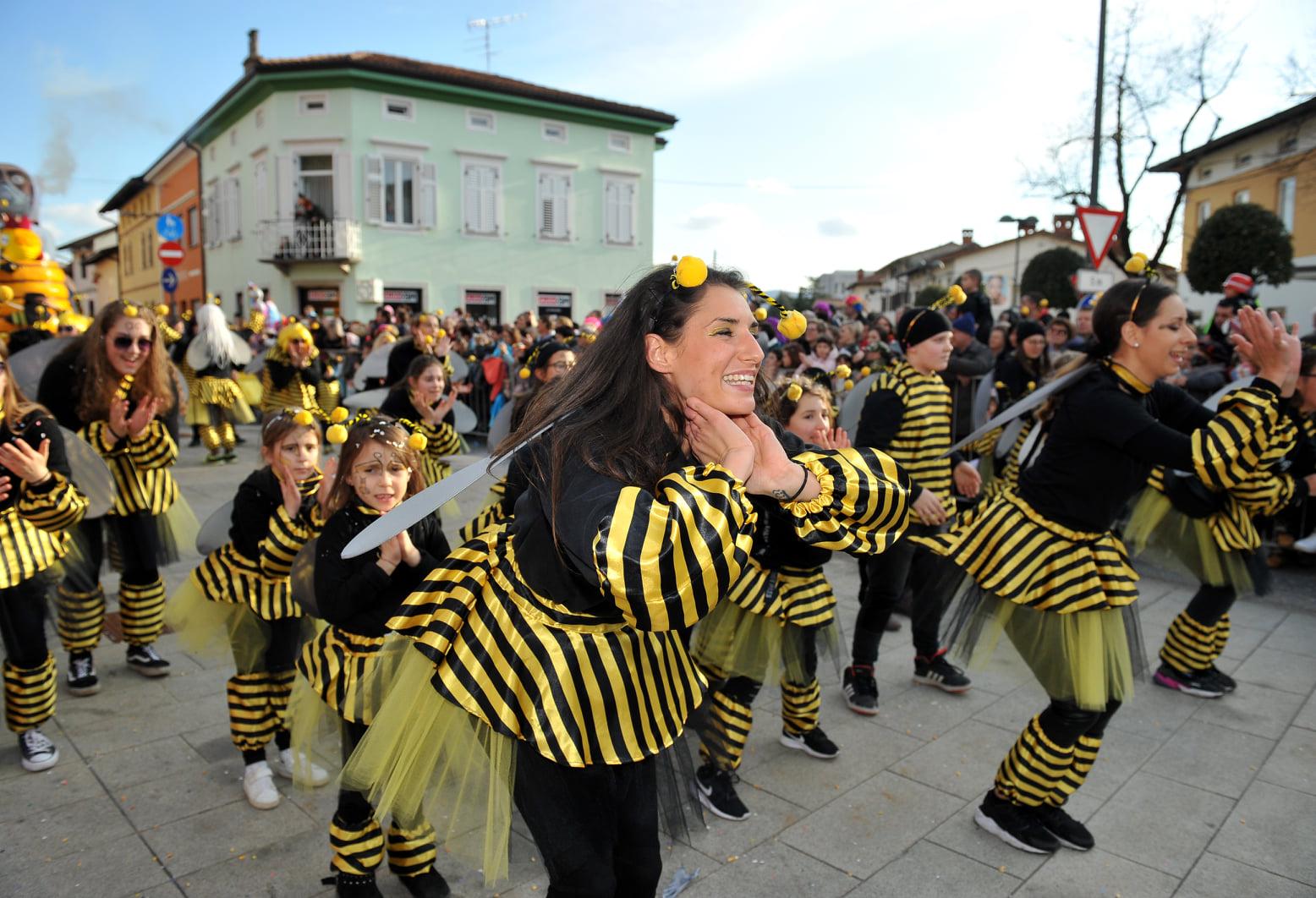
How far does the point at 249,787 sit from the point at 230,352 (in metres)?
8.97

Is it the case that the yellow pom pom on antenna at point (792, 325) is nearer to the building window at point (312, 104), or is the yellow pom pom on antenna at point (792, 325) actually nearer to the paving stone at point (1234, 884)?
the paving stone at point (1234, 884)

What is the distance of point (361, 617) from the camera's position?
282cm

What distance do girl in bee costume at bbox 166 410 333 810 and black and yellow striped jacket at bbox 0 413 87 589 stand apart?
55cm

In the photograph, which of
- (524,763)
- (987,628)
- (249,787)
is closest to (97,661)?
(249,787)

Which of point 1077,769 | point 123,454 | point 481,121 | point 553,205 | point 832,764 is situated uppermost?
point 481,121

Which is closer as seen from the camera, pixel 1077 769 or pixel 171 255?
pixel 1077 769

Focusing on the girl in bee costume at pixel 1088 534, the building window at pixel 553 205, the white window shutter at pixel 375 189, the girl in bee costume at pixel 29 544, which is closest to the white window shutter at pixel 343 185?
the white window shutter at pixel 375 189

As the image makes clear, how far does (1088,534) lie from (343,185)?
1026 inches

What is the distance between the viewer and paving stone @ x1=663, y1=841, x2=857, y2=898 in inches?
120

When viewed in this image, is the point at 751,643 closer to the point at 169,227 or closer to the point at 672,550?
the point at 672,550

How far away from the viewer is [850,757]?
407cm

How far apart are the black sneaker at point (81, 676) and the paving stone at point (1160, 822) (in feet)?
15.9

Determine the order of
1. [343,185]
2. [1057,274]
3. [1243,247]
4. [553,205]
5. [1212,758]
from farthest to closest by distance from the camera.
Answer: [553,205]
[1057,274]
[343,185]
[1243,247]
[1212,758]

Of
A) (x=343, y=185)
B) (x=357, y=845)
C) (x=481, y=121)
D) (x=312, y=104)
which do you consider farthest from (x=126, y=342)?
(x=481, y=121)
